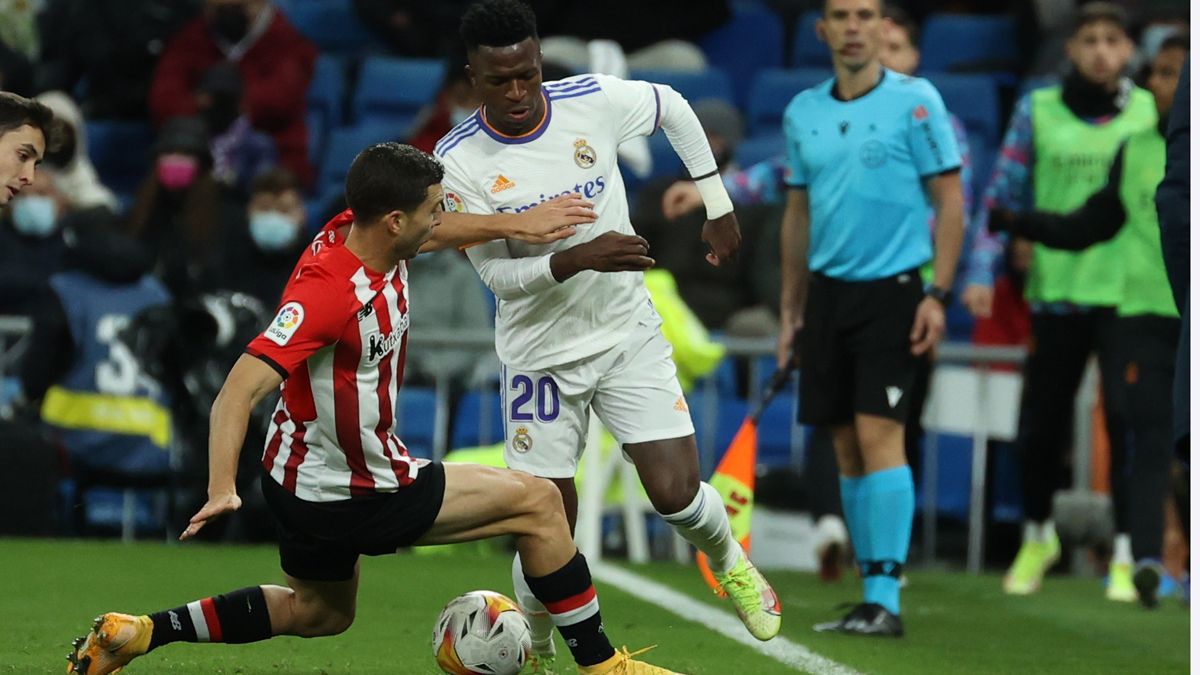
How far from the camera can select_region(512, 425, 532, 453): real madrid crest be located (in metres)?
6.12

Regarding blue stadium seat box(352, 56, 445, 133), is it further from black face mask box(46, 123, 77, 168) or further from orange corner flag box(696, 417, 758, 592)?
orange corner flag box(696, 417, 758, 592)

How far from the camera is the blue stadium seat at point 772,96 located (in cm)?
1270

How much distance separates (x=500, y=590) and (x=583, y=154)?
2.66m

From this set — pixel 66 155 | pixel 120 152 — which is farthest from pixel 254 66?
pixel 66 155

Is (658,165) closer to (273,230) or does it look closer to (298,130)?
(298,130)

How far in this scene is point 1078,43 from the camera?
889 centimetres

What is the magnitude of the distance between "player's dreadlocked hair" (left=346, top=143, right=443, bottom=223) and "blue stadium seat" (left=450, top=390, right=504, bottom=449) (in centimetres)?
548

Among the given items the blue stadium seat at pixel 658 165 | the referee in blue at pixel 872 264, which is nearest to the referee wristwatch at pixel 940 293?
the referee in blue at pixel 872 264

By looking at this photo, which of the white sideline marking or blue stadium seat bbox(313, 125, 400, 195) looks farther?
blue stadium seat bbox(313, 125, 400, 195)

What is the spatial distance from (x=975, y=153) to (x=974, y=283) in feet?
13.7

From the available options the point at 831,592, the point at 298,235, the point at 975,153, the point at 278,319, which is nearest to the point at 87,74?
the point at 298,235

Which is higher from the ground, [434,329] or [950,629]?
[434,329]

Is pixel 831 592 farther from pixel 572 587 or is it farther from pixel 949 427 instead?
pixel 572 587

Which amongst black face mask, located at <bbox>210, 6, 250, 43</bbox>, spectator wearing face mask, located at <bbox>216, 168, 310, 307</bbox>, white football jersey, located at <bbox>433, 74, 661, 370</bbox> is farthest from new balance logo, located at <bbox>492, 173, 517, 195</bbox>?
black face mask, located at <bbox>210, 6, 250, 43</bbox>
